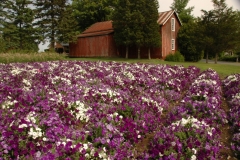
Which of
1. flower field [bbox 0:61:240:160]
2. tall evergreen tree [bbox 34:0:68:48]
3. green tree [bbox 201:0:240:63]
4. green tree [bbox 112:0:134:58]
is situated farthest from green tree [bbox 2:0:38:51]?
flower field [bbox 0:61:240:160]

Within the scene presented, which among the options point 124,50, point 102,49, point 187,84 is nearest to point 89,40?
point 102,49

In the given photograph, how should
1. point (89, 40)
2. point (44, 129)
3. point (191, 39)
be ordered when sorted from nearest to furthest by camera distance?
point (44, 129) → point (191, 39) → point (89, 40)

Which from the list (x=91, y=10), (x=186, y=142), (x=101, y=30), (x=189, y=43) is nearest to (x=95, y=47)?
(x=101, y=30)

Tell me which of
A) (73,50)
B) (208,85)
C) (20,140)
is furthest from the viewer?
(73,50)

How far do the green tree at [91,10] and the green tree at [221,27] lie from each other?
29.2 meters

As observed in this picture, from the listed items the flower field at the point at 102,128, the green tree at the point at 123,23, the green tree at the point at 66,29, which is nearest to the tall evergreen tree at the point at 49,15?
the green tree at the point at 66,29

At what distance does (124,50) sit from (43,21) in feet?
60.7

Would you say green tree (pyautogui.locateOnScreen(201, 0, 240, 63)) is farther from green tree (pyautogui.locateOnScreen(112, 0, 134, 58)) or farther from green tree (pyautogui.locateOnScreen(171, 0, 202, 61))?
green tree (pyautogui.locateOnScreen(112, 0, 134, 58))

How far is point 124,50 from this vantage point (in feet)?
144

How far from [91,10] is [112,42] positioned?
2193 centimetres

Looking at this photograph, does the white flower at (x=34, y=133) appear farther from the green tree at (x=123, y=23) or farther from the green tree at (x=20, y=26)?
the green tree at (x=20, y=26)

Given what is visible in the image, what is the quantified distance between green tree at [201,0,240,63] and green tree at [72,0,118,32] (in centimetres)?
2922

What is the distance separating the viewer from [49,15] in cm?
4966

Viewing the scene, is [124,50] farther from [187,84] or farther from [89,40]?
[187,84]
